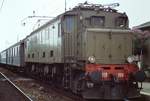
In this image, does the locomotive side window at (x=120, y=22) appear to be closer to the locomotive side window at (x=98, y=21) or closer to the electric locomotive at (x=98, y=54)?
the electric locomotive at (x=98, y=54)

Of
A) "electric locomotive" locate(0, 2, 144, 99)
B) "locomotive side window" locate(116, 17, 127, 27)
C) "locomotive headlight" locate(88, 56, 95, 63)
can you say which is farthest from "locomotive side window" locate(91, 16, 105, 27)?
"locomotive headlight" locate(88, 56, 95, 63)

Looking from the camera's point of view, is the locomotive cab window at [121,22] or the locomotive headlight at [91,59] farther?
the locomotive cab window at [121,22]

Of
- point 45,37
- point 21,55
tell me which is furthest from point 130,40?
point 21,55

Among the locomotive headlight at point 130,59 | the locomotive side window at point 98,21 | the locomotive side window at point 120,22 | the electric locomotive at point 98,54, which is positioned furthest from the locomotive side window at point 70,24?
the locomotive headlight at point 130,59

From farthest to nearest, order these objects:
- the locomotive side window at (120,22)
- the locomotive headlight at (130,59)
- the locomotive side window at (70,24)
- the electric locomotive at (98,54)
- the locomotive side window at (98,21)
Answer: the locomotive side window at (70,24)
the locomotive side window at (120,22)
the locomotive side window at (98,21)
the locomotive headlight at (130,59)
the electric locomotive at (98,54)

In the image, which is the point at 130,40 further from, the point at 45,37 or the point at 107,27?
the point at 45,37

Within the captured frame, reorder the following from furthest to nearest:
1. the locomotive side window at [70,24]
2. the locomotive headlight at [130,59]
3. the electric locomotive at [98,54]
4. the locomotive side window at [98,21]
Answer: the locomotive side window at [70,24], the locomotive side window at [98,21], the locomotive headlight at [130,59], the electric locomotive at [98,54]

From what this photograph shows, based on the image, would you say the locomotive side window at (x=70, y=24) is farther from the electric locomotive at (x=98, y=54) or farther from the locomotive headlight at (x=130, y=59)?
the locomotive headlight at (x=130, y=59)

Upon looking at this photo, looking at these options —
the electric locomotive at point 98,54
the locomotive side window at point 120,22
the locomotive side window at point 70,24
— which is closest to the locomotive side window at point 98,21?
the electric locomotive at point 98,54

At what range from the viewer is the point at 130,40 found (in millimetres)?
14641

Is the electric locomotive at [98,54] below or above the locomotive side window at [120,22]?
below

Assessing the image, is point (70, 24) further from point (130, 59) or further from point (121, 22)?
point (130, 59)

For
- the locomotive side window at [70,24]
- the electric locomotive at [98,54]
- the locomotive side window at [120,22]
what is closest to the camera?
the electric locomotive at [98,54]

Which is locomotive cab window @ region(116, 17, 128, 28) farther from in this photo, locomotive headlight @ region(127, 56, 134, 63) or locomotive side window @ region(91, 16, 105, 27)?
locomotive headlight @ region(127, 56, 134, 63)
